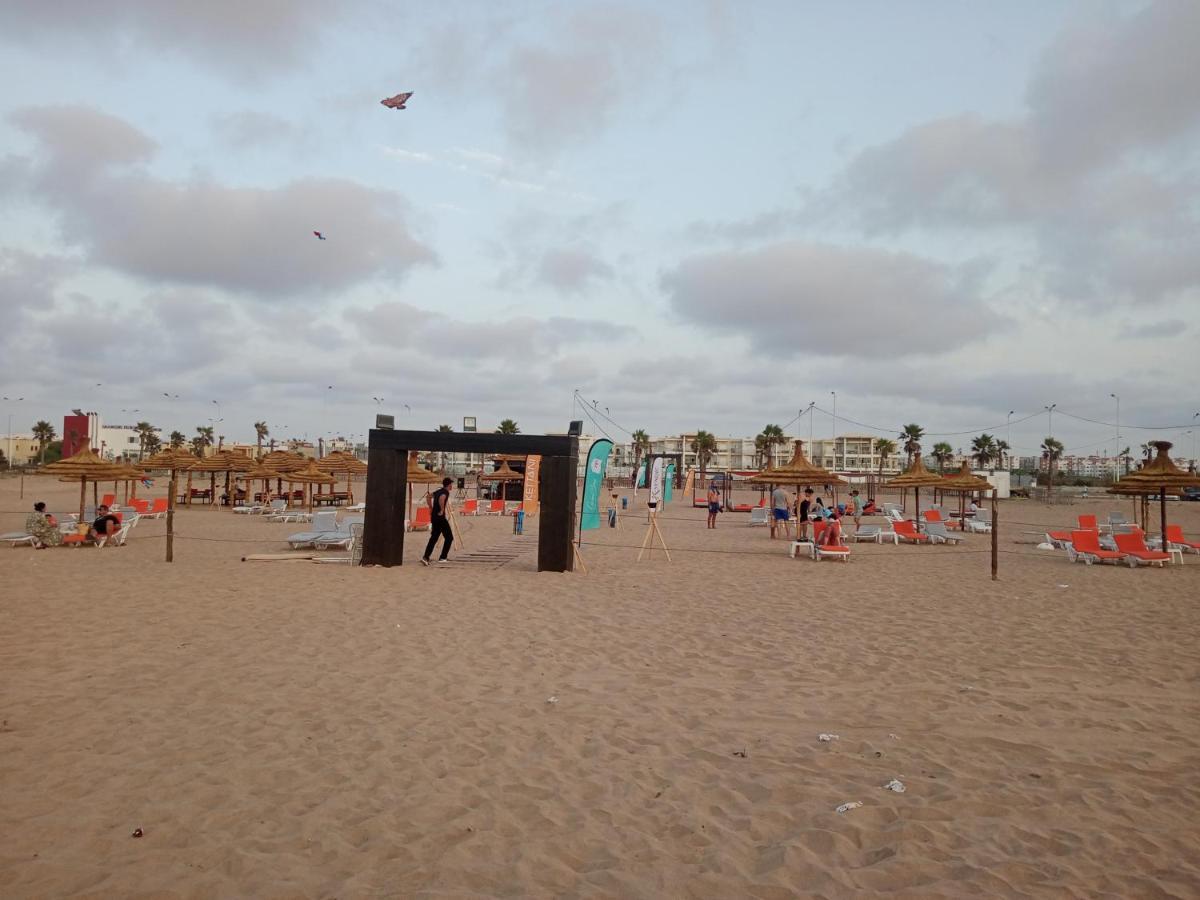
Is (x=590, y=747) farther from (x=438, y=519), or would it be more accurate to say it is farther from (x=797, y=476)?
(x=797, y=476)

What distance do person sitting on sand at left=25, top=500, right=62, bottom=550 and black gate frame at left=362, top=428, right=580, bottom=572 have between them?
7.14 m

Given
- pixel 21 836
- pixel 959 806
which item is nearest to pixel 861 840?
pixel 959 806

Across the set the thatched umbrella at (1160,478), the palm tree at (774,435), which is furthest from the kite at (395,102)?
the palm tree at (774,435)

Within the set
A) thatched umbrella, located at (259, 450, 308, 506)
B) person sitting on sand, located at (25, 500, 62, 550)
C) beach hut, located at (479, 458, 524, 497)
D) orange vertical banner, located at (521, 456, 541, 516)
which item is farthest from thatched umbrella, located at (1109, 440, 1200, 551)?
thatched umbrella, located at (259, 450, 308, 506)

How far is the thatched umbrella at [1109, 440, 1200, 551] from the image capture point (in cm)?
1584

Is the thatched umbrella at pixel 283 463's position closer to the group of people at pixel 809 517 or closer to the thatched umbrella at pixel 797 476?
the thatched umbrella at pixel 797 476

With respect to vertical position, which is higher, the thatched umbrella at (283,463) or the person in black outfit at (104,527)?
the thatched umbrella at (283,463)

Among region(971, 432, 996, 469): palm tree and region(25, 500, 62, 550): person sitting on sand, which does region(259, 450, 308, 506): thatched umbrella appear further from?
region(971, 432, 996, 469): palm tree

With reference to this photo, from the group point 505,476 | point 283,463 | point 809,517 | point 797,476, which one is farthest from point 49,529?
Result: point 505,476

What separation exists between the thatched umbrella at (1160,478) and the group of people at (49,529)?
21.1m

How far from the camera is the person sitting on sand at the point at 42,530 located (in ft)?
49.3

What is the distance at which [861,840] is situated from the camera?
364 centimetres

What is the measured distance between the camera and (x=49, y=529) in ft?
50.0

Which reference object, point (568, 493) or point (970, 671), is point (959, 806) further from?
point (568, 493)
